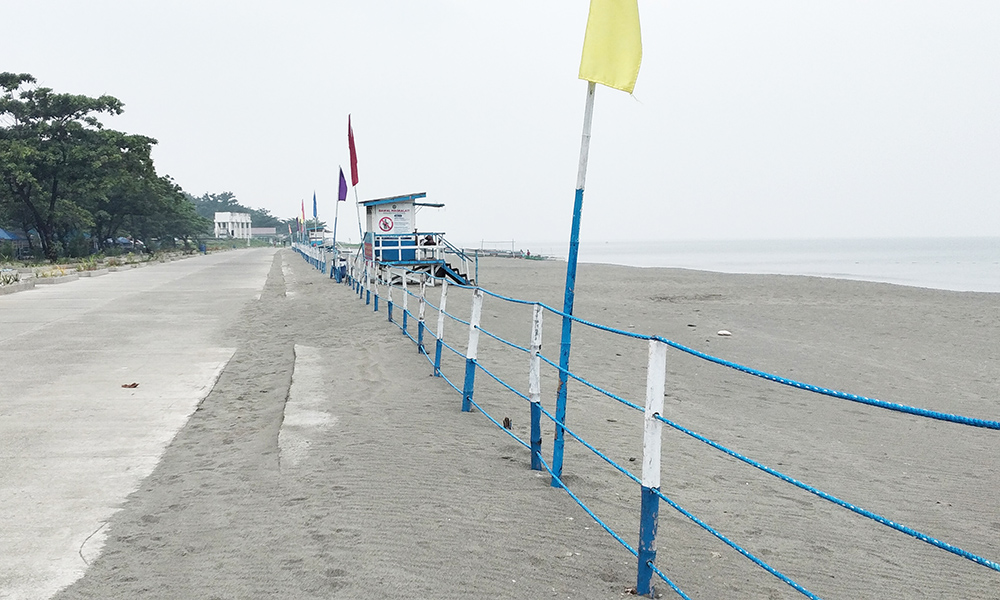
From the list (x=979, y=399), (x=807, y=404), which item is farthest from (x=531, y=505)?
(x=979, y=399)

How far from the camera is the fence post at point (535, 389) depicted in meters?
5.13

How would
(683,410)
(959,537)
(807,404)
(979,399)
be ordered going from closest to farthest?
(959,537)
(683,410)
(807,404)
(979,399)

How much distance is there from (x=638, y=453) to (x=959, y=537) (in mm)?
2223

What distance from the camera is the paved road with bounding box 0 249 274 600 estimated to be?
4.14 meters

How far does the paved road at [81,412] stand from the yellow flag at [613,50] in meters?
3.80

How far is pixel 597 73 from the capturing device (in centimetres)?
451

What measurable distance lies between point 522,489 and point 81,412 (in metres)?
4.66

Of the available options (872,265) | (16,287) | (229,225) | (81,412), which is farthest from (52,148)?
(229,225)

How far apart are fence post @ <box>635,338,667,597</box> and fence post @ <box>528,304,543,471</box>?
5.77ft

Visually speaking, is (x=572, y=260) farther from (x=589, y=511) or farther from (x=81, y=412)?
(x=81, y=412)

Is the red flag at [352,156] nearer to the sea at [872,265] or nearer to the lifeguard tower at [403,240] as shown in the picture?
the lifeguard tower at [403,240]

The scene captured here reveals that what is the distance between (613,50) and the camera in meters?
4.49

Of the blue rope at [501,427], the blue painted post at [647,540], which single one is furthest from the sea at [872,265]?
the blue painted post at [647,540]

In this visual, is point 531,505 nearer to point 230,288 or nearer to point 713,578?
point 713,578
